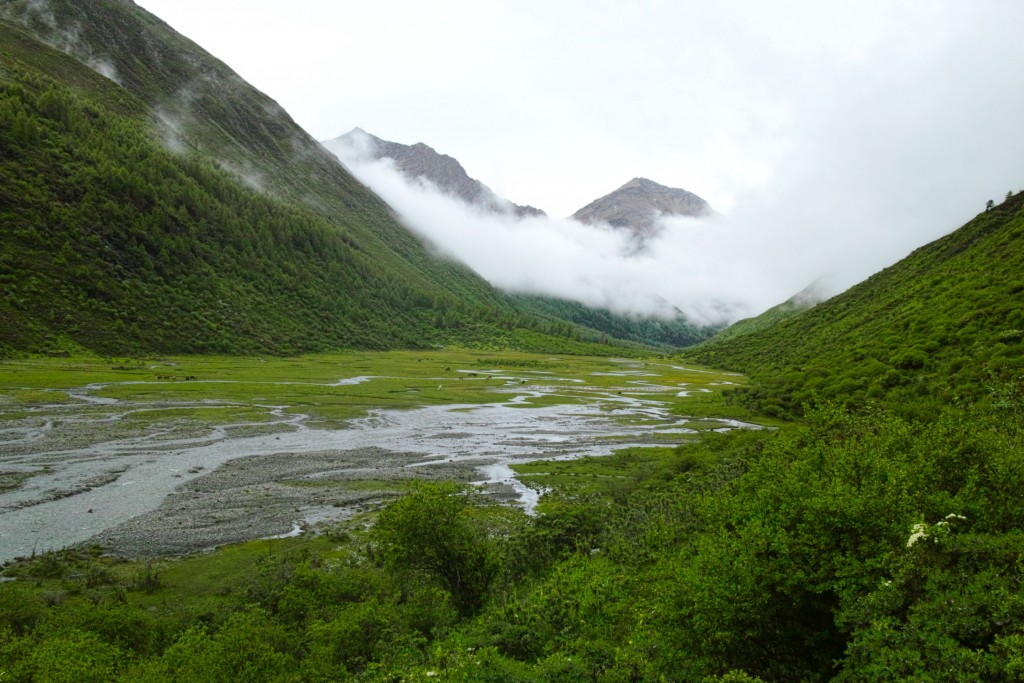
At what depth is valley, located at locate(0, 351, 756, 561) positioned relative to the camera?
147 feet

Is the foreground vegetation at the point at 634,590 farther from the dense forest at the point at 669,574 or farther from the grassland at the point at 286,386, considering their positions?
the grassland at the point at 286,386

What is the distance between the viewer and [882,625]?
12477 millimetres

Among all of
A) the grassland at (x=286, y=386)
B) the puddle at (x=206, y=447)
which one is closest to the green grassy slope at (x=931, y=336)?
the puddle at (x=206, y=447)

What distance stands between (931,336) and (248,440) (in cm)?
8635

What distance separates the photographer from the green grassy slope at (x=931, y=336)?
5238 centimetres

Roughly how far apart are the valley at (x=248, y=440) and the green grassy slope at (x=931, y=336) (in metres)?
18.8

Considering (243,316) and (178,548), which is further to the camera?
(243,316)

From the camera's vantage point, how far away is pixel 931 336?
68.2m

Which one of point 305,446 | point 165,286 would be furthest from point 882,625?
point 165,286

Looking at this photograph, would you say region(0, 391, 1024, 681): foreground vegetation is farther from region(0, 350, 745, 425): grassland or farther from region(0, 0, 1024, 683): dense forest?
region(0, 350, 745, 425): grassland

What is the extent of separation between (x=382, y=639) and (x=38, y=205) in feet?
620

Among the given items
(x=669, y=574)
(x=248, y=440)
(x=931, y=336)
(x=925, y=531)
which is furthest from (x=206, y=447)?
(x=931, y=336)

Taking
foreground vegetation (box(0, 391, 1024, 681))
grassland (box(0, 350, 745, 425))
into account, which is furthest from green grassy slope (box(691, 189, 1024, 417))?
foreground vegetation (box(0, 391, 1024, 681))

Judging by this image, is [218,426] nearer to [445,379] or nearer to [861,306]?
[445,379]
